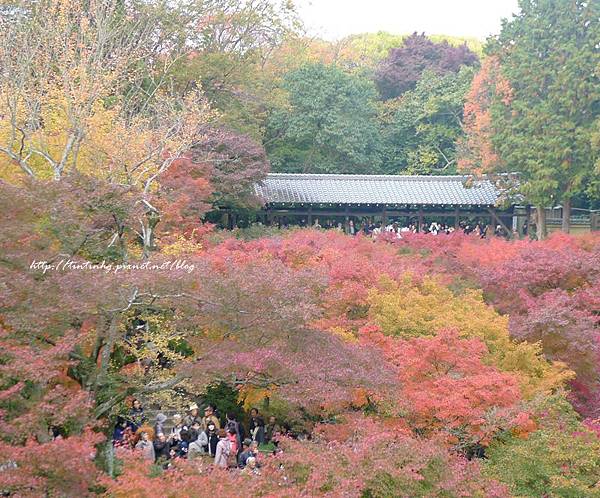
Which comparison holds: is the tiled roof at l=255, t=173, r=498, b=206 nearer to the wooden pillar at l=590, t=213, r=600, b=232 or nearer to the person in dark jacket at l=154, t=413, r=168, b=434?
the wooden pillar at l=590, t=213, r=600, b=232

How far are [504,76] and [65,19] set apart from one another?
1711 centimetres

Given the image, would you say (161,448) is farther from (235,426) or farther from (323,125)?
(323,125)

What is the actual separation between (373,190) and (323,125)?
5485 millimetres

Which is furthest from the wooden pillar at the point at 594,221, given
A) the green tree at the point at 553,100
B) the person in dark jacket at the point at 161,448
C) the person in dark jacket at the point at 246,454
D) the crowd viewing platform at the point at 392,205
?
the person in dark jacket at the point at 161,448

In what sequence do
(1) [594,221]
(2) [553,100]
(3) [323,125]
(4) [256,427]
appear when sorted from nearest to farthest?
(4) [256,427], (2) [553,100], (1) [594,221], (3) [323,125]

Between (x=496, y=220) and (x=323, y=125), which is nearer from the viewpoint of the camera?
(x=496, y=220)

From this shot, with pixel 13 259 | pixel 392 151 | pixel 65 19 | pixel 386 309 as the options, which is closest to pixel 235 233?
pixel 65 19

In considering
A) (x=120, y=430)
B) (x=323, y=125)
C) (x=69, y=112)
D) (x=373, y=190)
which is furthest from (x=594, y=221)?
(x=120, y=430)

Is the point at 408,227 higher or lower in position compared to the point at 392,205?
lower

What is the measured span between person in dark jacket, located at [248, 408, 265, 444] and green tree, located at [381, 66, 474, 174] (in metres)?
27.7

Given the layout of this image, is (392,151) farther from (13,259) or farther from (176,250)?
(13,259)

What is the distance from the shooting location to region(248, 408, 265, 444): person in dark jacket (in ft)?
44.5

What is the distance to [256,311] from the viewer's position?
1098cm

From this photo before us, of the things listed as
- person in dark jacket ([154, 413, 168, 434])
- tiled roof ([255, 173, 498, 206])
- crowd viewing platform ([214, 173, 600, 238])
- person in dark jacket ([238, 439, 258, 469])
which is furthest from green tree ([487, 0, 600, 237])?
person in dark jacket ([238, 439, 258, 469])
